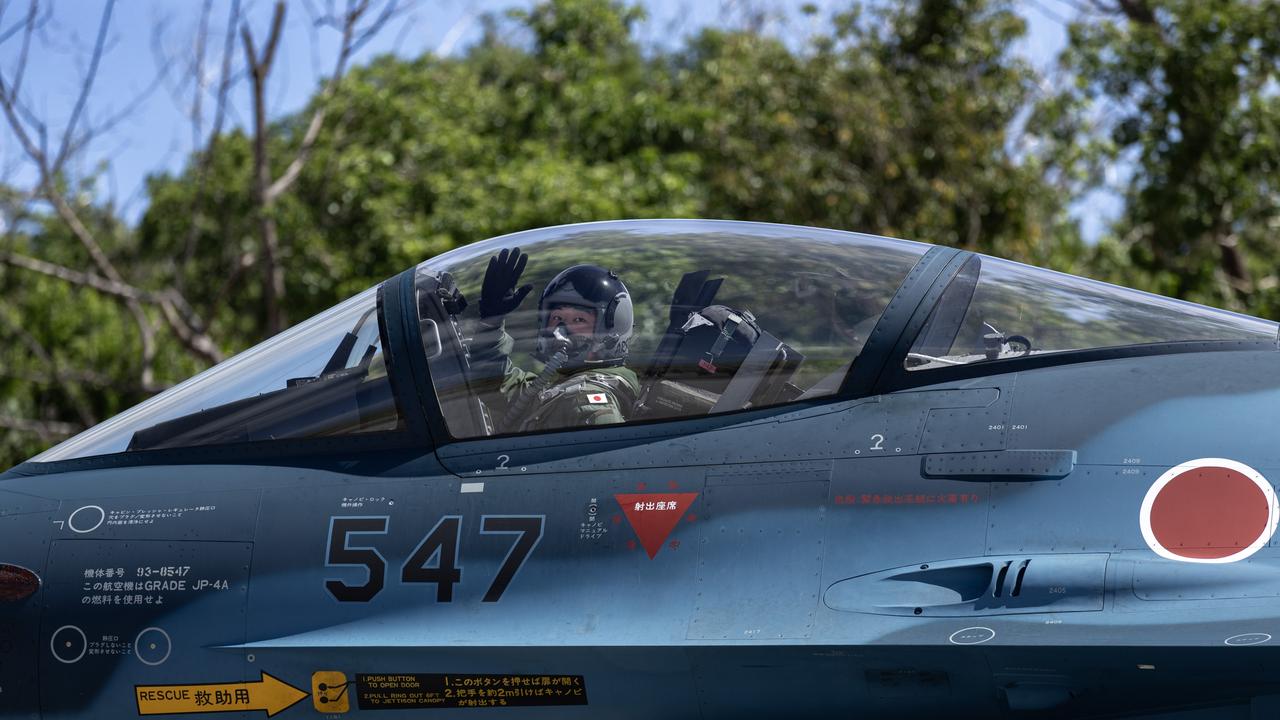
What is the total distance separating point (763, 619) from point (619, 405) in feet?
2.99

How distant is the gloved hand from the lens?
4.46 m

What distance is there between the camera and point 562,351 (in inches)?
171

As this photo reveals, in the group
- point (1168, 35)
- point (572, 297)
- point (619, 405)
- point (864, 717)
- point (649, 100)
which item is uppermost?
point (649, 100)

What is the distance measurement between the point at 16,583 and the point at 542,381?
1905mm

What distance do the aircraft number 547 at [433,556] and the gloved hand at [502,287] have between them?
88 cm

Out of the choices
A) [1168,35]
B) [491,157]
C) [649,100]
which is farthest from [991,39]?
[491,157]

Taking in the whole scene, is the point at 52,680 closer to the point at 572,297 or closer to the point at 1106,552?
the point at 572,297

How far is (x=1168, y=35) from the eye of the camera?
16.2m

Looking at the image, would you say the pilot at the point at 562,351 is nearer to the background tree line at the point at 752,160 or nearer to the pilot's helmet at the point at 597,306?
the pilot's helmet at the point at 597,306

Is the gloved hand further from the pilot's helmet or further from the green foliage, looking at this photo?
the green foliage

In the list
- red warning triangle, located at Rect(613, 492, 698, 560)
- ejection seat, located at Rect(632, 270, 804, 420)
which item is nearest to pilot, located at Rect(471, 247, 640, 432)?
ejection seat, located at Rect(632, 270, 804, 420)

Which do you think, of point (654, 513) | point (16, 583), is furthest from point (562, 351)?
point (16, 583)

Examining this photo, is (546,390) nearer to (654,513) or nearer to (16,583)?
(654,513)

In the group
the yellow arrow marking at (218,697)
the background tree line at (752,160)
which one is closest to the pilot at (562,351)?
the yellow arrow marking at (218,697)
